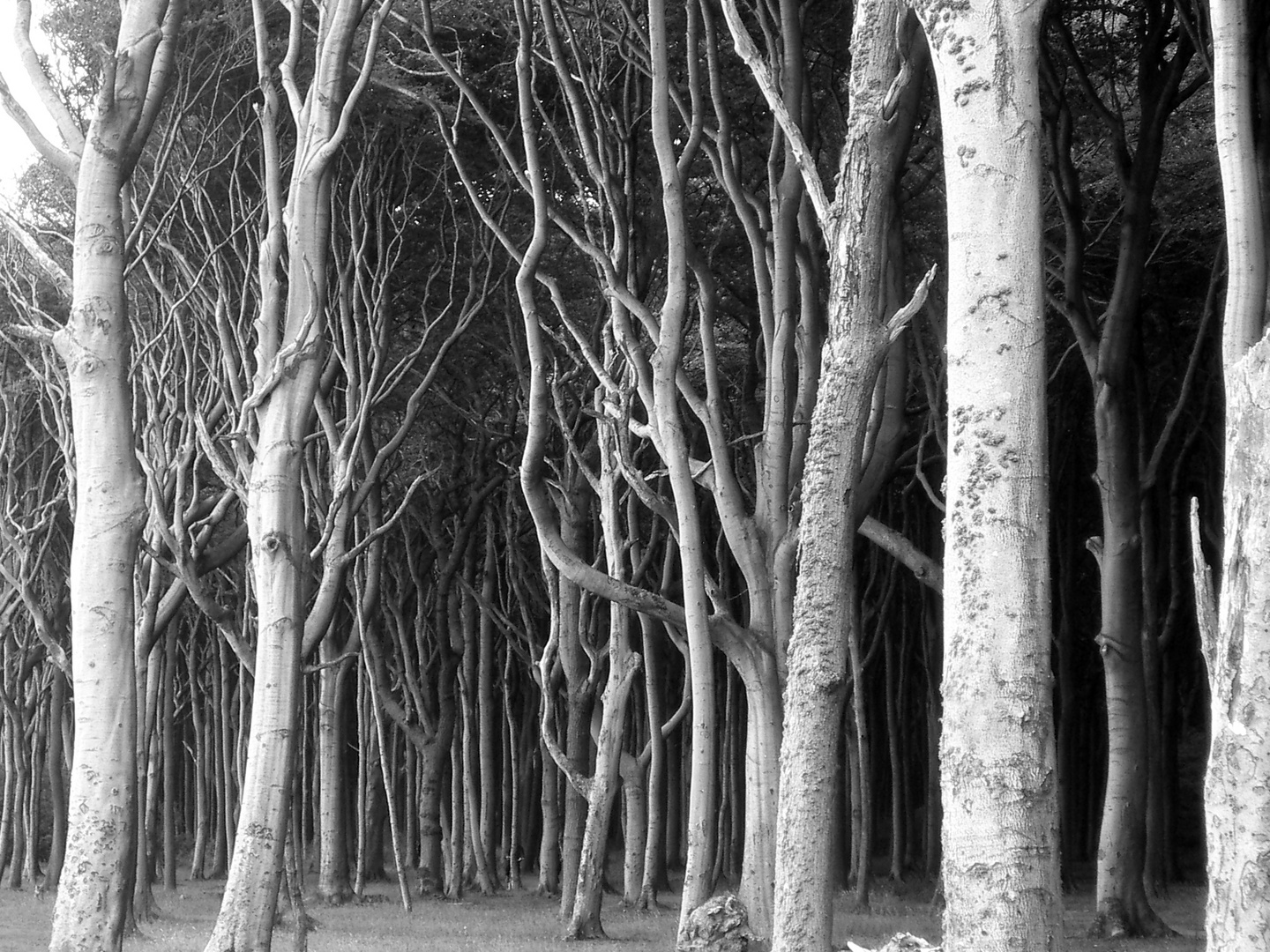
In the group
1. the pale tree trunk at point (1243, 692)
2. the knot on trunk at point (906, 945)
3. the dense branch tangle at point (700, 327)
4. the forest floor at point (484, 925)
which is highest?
the dense branch tangle at point (700, 327)

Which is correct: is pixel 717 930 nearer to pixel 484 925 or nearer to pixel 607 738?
pixel 607 738

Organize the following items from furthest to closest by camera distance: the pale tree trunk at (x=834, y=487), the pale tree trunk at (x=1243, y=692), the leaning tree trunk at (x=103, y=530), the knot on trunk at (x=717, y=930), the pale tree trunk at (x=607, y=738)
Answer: the pale tree trunk at (x=607, y=738) → the knot on trunk at (x=717, y=930) → the pale tree trunk at (x=834, y=487) → the leaning tree trunk at (x=103, y=530) → the pale tree trunk at (x=1243, y=692)

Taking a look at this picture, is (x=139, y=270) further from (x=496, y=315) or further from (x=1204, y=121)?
(x=1204, y=121)

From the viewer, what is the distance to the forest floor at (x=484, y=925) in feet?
42.9

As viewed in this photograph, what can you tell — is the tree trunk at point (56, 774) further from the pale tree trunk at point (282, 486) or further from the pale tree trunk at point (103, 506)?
the pale tree trunk at point (103, 506)

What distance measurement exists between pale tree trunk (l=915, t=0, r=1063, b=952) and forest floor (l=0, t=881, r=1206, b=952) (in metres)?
8.46

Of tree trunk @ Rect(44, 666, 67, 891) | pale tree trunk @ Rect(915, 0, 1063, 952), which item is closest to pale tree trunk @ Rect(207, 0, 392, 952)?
pale tree trunk @ Rect(915, 0, 1063, 952)

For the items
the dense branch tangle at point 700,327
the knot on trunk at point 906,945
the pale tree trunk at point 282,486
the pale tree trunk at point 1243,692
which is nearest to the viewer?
the pale tree trunk at point 1243,692

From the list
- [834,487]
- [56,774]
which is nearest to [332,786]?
[56,774]

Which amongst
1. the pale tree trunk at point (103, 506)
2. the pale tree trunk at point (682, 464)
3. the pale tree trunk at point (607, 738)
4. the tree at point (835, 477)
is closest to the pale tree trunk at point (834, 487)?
the tree at point (835, 477)

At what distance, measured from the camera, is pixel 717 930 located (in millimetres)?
9227

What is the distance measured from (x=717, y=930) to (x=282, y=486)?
430 cm

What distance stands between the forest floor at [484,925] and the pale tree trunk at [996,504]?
8.46 m

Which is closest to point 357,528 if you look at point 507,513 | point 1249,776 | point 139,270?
point 507,513
